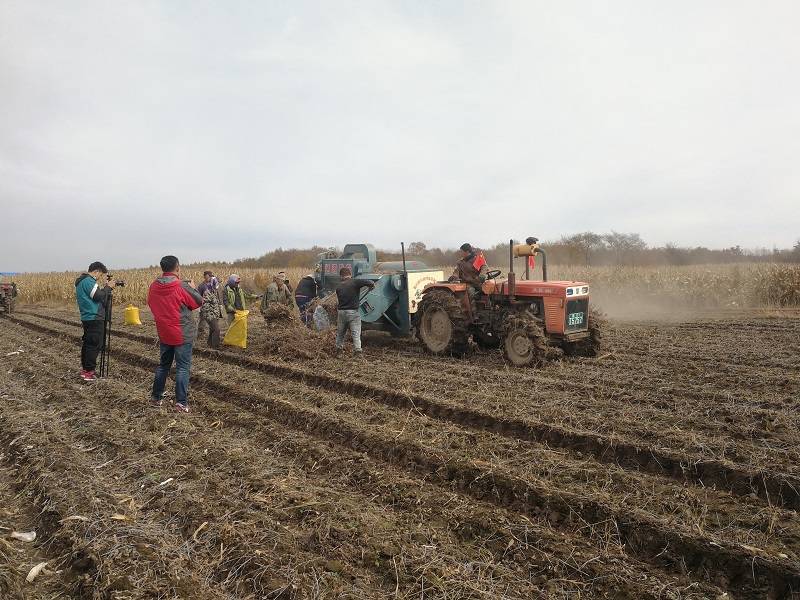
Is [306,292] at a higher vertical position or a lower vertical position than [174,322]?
higher

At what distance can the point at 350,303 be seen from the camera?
9164mm

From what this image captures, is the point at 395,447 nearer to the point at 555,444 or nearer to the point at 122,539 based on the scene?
the point at 555,444

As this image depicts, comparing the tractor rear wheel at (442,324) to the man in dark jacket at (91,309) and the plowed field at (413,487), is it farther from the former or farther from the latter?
the man in dark jacket at (91,309)

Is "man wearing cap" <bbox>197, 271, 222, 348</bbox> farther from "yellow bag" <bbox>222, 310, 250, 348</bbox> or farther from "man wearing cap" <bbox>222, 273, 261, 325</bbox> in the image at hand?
"yellow bag" <bbox>222, 310, 250, 348</bbox>

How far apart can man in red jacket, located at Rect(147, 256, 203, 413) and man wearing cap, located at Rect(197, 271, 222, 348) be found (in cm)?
414

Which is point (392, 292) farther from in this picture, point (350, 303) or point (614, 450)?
point (614, 450)

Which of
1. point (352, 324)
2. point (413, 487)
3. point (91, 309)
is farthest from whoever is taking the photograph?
point (352, 324)

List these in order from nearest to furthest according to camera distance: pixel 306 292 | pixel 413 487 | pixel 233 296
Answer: pixel 413 487 < pixel 233 296 < pixel 306 292

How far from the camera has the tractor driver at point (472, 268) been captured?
8.80 meters

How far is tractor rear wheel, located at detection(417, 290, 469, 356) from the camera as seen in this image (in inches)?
345

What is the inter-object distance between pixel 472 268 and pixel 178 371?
15.4 ft

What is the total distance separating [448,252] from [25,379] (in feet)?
39.9

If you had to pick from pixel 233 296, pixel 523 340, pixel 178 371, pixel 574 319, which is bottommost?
pixel 178 371

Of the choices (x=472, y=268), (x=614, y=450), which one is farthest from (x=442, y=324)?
(x=614, y=450)
